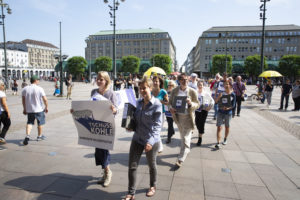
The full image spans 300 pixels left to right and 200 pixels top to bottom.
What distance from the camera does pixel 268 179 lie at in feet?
12.8

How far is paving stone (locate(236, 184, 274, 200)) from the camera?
3.27 m

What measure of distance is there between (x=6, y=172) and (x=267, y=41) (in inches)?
4127

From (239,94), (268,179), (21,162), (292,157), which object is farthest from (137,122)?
(239,94)

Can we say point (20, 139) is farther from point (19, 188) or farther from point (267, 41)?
point (267, 41)

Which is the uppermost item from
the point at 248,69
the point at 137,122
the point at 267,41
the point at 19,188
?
the point at 267,41

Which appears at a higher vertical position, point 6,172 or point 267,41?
point 267,41

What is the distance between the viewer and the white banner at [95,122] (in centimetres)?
313

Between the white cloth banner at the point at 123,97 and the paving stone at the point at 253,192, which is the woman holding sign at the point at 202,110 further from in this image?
the white cloth banner at the point at 123,97

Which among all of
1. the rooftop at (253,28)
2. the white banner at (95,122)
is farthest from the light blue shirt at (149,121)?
the rooftop at (253,28)

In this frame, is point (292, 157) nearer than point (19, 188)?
No

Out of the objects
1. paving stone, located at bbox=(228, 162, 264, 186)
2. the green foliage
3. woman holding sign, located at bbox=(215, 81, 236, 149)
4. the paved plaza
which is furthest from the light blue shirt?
the green foliage

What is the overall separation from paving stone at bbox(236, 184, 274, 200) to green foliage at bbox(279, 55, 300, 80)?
73.7 meters

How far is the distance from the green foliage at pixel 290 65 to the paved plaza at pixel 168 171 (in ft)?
228

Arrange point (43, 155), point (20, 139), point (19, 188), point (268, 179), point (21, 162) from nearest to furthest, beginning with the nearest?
1. point (19, 188)
2. point (268, 179)
3. point (21, 162)
4. point (43, 155)
5. point (20, 139)
